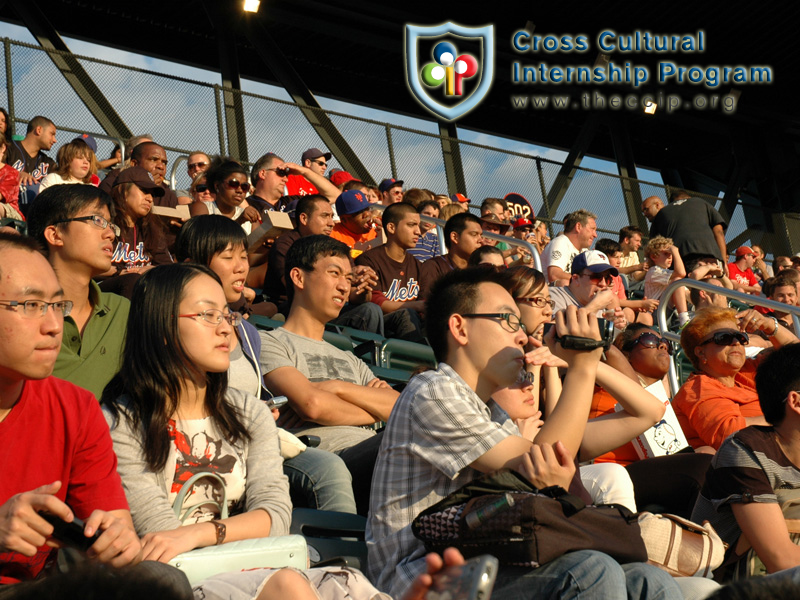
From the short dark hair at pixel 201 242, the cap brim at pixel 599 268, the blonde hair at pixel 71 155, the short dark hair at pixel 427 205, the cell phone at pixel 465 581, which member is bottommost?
the cell phone at pixel 465 581

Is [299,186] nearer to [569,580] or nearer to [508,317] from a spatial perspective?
[508,317]

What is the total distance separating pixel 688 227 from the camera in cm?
1077

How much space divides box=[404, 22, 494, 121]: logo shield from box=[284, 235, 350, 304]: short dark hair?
10.5 m

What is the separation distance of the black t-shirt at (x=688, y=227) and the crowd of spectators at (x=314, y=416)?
5.36 meters

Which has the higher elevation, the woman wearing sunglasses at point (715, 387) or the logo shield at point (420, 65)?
the logo shield at point (420, 65)

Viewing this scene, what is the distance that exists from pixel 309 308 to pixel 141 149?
384 centimetres

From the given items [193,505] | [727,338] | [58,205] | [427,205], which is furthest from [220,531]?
[427,205]

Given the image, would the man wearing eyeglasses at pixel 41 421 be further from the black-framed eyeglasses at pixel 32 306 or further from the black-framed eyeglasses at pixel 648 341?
the black-framed eyeglasses at pixel 648 341

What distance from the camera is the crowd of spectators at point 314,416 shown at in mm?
2230

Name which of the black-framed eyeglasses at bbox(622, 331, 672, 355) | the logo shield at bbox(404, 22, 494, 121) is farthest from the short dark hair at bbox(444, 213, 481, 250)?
the logo shield at bbox(404, 22, 494, 121)

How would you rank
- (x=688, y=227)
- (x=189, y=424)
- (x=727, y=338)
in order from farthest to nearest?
(x=688, y=227) → (x=727, y=338) → (x=189, y=424)

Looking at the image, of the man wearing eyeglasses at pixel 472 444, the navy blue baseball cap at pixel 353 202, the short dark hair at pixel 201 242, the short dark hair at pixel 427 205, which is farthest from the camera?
the short dark hair at pixel 427 205

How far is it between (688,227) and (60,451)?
9.57m

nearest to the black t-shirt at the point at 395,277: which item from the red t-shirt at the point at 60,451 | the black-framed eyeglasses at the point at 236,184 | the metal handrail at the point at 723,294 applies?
the black-framed eyeglasses at the point at 236,184
